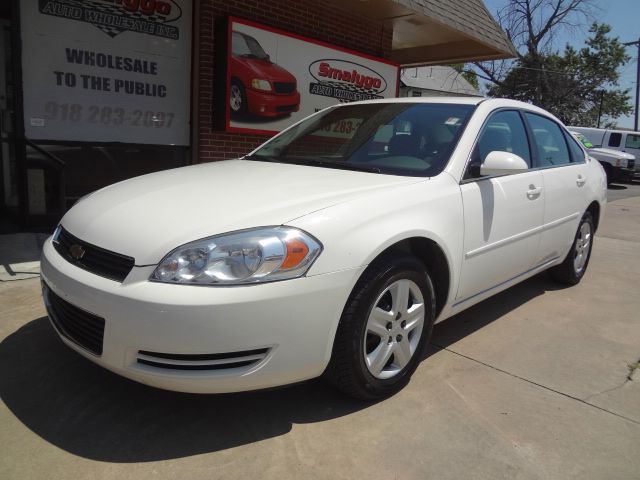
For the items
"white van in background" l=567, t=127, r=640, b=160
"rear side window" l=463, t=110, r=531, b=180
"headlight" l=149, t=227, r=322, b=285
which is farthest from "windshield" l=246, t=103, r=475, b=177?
"white van in background" l=567, t=127, r=640, b=160

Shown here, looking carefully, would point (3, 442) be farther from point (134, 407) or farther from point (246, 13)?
point (246, 13)

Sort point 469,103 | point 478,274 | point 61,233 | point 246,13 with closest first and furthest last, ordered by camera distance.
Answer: point 61,233
point 478,274
point 469,103
point 246,13

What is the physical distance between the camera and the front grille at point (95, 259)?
225 centimetres

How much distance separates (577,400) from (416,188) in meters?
1.42

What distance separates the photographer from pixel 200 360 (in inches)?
85.3

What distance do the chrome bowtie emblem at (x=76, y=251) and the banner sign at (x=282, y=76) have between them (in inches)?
166

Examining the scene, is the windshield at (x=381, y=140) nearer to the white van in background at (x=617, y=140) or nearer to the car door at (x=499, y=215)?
the car door at (x=499, y=215)

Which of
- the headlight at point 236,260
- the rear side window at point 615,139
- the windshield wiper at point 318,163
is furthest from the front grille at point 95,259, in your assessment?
the rear side window at point 615,139

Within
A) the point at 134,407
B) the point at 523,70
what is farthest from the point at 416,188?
the point at 523,70

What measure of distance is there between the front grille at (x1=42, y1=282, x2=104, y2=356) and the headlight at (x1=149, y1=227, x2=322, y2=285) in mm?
378

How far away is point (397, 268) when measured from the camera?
2.60 metres

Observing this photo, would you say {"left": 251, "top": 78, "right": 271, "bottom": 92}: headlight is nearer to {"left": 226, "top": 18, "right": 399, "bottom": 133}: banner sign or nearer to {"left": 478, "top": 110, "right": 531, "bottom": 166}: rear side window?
{"left": 226, "top": 18, "right": 399, "bottom": 133}: banner sign

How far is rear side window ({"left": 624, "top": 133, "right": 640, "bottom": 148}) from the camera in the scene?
19.8 m

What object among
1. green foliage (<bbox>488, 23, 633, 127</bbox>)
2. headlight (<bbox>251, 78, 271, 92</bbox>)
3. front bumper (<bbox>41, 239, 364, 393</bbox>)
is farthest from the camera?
green foliage (<bbox>488, 23, 633, 127</bbox>)
